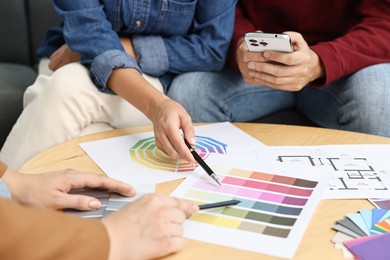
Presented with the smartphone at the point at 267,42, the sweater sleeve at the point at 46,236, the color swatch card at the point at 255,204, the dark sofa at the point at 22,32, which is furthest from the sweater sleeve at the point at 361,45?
the dark sofa at the point at 22,32

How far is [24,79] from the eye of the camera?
1729 mm

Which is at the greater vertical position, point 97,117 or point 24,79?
point 97,117

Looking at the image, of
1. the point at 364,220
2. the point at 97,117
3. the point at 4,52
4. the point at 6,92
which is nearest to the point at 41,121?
the point at 97,117

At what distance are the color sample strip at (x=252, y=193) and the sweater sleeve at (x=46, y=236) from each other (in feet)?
0.84

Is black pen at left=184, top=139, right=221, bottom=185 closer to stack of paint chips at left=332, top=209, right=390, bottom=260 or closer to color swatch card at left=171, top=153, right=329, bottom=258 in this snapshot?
color swatch card at left=171, top=153, right=329, bottom=258

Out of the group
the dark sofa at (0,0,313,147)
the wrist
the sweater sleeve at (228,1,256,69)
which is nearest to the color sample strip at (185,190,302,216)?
the wrist

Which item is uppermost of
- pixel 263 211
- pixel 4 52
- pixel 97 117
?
pixel 263 211

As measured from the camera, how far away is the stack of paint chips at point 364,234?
722mm

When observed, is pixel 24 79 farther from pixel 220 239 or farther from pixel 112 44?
pixel 220 239

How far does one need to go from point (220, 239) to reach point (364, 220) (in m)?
0.22

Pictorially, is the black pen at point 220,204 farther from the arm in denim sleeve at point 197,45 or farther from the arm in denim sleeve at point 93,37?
the arm in denim sleeve at point 197,45

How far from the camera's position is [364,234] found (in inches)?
30.1

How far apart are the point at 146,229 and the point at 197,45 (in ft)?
2.58

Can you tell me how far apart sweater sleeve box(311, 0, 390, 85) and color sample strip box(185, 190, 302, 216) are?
1.85 ft
